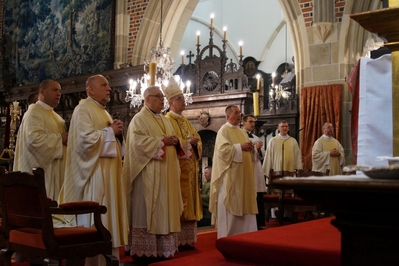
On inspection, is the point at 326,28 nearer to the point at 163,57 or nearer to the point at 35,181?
the point at 163,57

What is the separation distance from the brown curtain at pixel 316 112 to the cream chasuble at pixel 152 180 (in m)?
5.07

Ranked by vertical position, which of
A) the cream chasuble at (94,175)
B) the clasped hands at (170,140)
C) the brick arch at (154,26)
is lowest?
the cream chasuble at (94,175)

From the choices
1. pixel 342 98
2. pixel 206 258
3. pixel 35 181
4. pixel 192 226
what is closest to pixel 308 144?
pixel 342 98

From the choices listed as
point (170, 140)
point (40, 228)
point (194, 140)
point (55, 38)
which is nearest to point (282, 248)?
point (40, 228)

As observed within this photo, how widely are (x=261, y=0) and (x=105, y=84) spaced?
13.0 m

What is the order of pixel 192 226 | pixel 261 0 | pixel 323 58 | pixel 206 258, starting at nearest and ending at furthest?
pixel 206 258
pixel 192 226
pixel 323 58
pixel 261 0

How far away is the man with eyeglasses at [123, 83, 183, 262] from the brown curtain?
5.06 m

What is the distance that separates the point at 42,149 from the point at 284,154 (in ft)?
19.4

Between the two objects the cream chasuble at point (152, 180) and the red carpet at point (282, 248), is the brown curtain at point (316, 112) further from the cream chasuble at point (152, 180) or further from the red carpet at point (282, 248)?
the red carpet at point (282, 248)

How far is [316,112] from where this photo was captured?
10.1m

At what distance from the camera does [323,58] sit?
1006cm

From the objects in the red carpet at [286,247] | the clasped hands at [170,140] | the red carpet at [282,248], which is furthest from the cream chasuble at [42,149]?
the red carpet at [286,247]

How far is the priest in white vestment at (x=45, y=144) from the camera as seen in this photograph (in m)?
5.01

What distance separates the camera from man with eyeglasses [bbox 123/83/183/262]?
17.7ft
